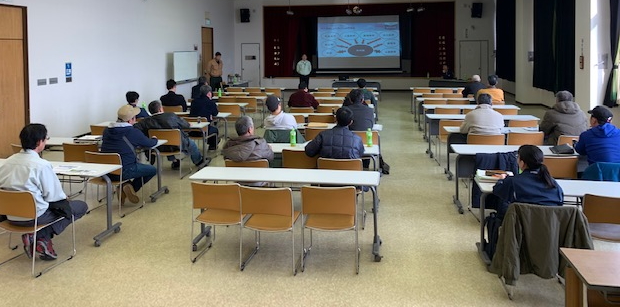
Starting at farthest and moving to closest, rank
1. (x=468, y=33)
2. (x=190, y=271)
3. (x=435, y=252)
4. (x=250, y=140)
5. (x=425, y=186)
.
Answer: (x=468, y=33), (x=425, y=186), (x=250, y=140), (x=435, y=252), (x=190, y=271)

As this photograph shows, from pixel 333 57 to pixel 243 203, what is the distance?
18.2 metres

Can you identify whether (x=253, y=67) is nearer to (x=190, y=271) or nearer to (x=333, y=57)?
(x=333, y=57)

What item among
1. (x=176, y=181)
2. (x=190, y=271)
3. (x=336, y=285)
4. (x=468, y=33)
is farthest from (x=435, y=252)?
(x=468, y=33)

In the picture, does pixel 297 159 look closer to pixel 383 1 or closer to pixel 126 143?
pixel 126 143

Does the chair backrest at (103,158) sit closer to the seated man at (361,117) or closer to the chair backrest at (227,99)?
the seated man at (361,117)

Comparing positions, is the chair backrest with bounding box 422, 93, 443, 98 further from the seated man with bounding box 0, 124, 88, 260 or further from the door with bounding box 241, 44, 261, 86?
the door with bounding box 241, 44, 261, 86

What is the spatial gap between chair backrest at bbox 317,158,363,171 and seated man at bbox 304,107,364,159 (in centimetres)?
15

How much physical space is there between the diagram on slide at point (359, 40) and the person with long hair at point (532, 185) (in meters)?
18.1

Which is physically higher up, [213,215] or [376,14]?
[376,14]

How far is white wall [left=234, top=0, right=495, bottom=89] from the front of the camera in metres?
20.8

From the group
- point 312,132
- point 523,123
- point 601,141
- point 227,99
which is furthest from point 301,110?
point 601,141

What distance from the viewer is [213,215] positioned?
455 centimetres

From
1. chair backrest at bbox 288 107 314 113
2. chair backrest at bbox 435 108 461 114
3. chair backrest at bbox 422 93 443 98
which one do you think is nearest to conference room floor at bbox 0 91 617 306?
chair backrest at bbox 435 108 461 114

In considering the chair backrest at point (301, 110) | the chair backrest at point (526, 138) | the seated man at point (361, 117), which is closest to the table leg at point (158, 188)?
the seated man at point (361, 117)
